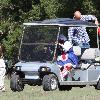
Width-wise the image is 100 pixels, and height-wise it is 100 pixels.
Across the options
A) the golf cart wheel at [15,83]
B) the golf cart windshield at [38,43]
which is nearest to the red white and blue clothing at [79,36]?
the golf cart windshield at [38,43]

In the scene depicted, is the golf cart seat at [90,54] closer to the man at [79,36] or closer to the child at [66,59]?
the man at [79,36]

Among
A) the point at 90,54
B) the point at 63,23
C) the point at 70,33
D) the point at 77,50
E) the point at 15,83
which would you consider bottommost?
the point at 15,83

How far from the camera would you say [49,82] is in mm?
18250

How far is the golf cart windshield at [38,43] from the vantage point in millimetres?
18750

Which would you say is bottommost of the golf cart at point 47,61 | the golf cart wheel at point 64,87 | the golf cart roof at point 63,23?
the golf cart wheel at point 64,87

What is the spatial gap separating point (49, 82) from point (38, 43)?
1.29 meters

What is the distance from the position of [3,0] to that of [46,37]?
66.8 ft

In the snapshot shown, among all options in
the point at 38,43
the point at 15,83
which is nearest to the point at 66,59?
the point at 38,43

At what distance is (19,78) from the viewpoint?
1883 cm

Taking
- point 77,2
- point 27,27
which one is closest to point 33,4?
point 77,2

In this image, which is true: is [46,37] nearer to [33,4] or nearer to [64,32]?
[64,32]

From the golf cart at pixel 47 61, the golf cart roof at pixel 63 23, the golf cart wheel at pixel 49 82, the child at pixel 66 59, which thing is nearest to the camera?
the golf cart wheel at pixel 49 82

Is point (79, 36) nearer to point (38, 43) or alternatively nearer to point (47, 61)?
point (38, 43)

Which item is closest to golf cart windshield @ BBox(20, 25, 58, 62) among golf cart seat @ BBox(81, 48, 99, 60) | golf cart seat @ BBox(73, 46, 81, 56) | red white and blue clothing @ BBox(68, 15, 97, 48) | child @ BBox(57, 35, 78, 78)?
child @ BBox(57, 35, 78, 78)
